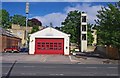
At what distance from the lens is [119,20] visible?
99.9 ft

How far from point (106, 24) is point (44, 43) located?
47.8 ft

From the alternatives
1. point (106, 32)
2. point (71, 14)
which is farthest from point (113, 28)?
point (71, 14)

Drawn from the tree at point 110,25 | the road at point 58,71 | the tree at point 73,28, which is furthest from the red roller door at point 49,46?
the tree at point 73,28

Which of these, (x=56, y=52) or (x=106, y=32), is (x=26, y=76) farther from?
(x=56, y=52)

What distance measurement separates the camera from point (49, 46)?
147 feet

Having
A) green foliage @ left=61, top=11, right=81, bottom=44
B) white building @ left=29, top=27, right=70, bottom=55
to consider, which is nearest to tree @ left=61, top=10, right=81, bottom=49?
green foliage @ left=61, top=11, right=81, bottom=44

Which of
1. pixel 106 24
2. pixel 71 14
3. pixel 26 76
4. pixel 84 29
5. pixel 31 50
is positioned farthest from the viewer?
pixel 71 14

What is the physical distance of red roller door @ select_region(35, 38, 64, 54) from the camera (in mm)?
44875

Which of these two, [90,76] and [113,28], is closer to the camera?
[90,76]

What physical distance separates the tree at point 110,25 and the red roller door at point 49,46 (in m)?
12.0

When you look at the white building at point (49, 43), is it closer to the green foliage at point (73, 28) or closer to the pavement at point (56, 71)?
the pavement at point (56, 71)

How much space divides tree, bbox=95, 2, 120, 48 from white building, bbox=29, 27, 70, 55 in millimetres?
11682

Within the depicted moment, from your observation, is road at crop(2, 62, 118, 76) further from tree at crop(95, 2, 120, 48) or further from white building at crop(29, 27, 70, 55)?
white building at crop(29, 27, 70, 55)

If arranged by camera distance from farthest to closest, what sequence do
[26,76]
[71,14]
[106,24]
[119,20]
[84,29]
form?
[71,14], [84,29], [106,24], [119,20], [26,76]
